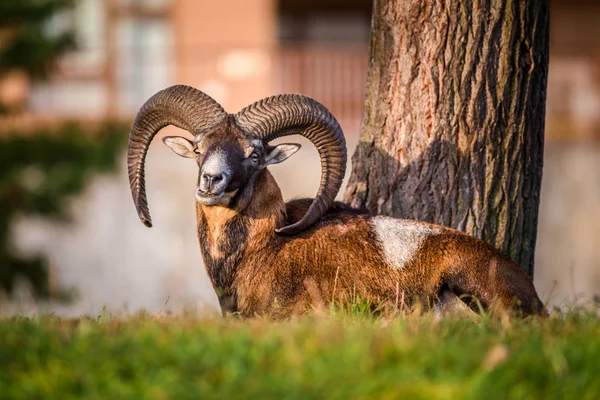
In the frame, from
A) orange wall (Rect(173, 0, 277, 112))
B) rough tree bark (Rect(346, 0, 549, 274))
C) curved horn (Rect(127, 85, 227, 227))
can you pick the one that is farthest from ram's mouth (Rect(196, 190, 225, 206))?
orange wall (Rect(173, 0, 277, 112))

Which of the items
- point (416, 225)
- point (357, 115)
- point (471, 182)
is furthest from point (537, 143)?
point (357, 115)

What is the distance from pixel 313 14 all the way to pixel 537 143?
59.8ft

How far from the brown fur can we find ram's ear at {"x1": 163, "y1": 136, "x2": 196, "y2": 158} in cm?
64

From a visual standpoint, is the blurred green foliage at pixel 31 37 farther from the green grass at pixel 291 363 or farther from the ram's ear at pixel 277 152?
the green grass at pixel 291 363

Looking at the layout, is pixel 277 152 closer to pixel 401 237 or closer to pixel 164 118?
pixel 164 118

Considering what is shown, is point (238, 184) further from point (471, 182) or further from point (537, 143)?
point (537, 143)

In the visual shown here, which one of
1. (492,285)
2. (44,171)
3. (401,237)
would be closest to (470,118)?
(401,237)

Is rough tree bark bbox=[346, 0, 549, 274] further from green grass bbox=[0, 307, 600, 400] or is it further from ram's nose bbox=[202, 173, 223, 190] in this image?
green grass bbox=[0, 307, 600, 400]

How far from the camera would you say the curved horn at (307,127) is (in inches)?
324

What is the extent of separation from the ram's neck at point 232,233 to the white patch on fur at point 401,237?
0.80 metres

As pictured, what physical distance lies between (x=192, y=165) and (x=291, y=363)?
14714 millimetres

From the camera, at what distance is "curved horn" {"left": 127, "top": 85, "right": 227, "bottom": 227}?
8.25 m

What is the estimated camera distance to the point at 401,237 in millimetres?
7875

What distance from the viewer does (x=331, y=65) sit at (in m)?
19.9
